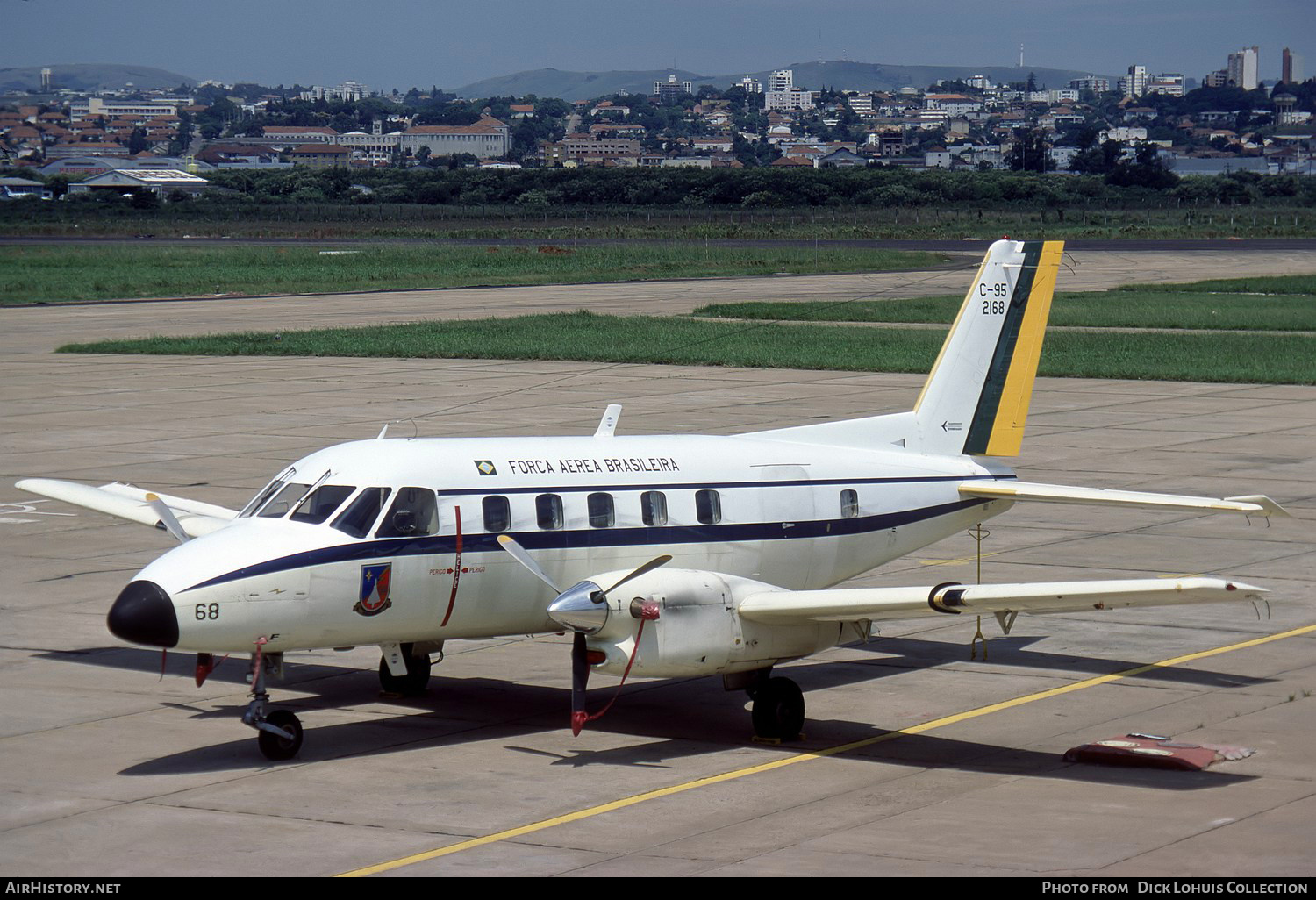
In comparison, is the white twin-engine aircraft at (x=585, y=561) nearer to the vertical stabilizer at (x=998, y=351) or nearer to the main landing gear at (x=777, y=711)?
the main landing gear at (x=777, y=711)

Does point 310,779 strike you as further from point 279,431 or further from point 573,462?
point 279,431

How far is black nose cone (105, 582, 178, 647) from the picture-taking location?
48.2 feet

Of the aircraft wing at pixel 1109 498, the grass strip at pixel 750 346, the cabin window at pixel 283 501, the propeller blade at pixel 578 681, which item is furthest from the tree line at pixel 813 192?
the propeller blade at pixel 578 681

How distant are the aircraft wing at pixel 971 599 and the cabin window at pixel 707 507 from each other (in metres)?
1.39

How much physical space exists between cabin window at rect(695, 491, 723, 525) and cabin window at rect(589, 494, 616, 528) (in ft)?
3.33

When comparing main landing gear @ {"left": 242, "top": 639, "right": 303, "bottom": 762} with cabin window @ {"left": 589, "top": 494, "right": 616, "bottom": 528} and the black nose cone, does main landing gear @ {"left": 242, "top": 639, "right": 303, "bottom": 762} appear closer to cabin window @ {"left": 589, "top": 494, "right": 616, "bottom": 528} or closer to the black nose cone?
the black nose cone

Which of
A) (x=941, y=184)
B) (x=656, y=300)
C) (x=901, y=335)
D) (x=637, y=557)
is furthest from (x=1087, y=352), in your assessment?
(x=941, y=184)

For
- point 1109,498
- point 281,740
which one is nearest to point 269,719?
point 281,740

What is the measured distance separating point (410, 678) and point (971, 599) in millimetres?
6630

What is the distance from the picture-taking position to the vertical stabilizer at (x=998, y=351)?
20688 mm

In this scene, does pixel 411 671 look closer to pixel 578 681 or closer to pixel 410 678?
pixel 410 678

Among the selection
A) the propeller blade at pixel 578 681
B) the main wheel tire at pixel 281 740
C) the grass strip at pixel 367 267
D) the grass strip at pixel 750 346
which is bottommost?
the grass strip at pixel 750 346

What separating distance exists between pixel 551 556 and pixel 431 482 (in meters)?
1.49

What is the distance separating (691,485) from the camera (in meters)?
17.7
